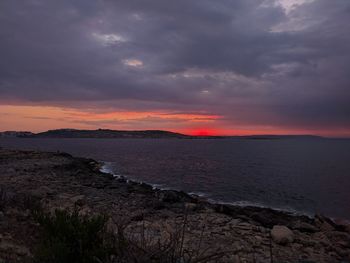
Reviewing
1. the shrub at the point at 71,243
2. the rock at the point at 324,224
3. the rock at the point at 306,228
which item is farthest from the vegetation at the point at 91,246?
the rock at the point at 324,224

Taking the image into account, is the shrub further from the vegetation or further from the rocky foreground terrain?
the rocky foreground terrain

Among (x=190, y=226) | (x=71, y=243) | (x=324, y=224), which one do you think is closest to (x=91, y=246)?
(x=71, y=243)

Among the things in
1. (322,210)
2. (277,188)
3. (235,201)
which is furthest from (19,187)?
(277,188)

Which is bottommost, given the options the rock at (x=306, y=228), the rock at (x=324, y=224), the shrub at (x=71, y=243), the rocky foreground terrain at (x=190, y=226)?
the rock at (x=324, y=224)

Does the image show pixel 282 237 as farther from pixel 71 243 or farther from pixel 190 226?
pixel 71 243

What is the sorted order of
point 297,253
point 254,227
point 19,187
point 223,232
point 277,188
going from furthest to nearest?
point 277,188, point 19,187, point 254,227, point 223,232, point 297,253

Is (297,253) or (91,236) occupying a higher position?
(91,236)

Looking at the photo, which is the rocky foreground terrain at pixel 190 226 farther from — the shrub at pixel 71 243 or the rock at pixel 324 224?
the shrub at pixel 71 243

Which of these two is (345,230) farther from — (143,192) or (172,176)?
(172,176)

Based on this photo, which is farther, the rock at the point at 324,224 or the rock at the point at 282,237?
the rock at the point at 324,224

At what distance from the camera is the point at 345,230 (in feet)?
50.3

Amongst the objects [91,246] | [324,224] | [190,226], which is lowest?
[324,224]

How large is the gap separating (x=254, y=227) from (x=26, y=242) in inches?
377

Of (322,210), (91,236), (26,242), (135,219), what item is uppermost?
(91,236)
